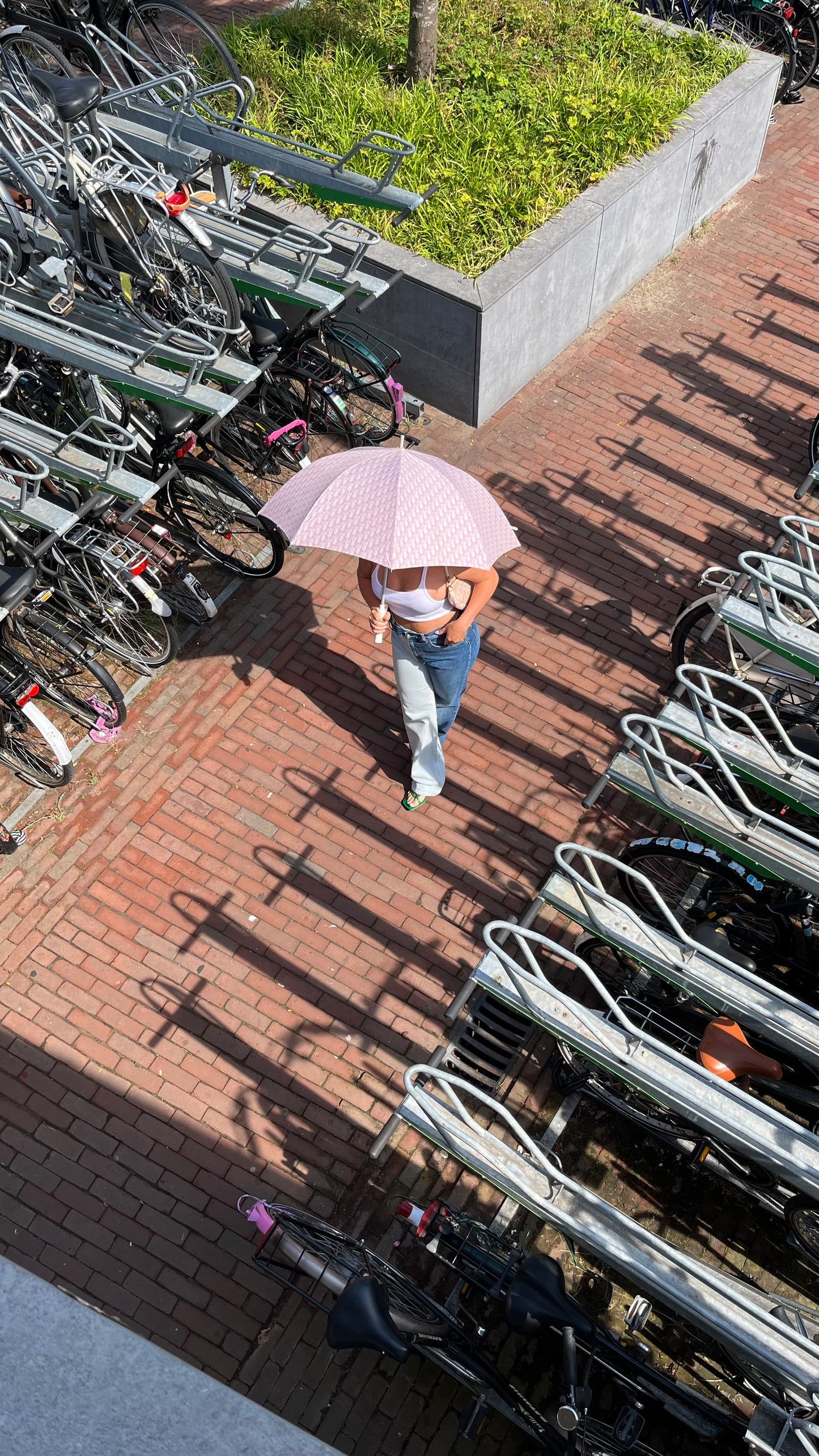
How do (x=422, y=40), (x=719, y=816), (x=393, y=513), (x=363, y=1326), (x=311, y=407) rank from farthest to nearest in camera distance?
1. (x=422, y=40)
2. (x=311, y=407)
3. (x=719, y=816)
4. (x=393, y=513)
5. (x=363, y=1326)

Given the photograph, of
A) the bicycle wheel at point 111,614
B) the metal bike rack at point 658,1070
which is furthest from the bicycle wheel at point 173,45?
the metal bike rack at point 658,1070

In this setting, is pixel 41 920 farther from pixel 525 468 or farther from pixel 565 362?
pixel 565 362

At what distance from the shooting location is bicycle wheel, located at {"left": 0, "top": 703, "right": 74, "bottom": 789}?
5.26 metres

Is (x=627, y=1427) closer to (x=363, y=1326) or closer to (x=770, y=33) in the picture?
(x=363, y=1326)

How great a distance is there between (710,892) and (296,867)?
2.08 meters

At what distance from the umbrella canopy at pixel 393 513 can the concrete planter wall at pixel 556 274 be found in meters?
2.93

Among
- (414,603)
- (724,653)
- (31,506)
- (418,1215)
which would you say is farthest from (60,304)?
(418,1215)

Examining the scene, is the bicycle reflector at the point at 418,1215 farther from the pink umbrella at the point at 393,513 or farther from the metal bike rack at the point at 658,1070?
the pink umbrella at the point at 393,513

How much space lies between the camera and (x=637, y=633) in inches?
251

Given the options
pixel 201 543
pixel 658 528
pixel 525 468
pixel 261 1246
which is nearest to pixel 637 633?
pixel 658 528

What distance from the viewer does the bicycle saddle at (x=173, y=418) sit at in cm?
550

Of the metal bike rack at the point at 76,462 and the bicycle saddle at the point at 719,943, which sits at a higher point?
the metal bike rack at the point at 76,462

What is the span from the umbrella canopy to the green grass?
3.42m

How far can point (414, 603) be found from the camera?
4.49 metres
